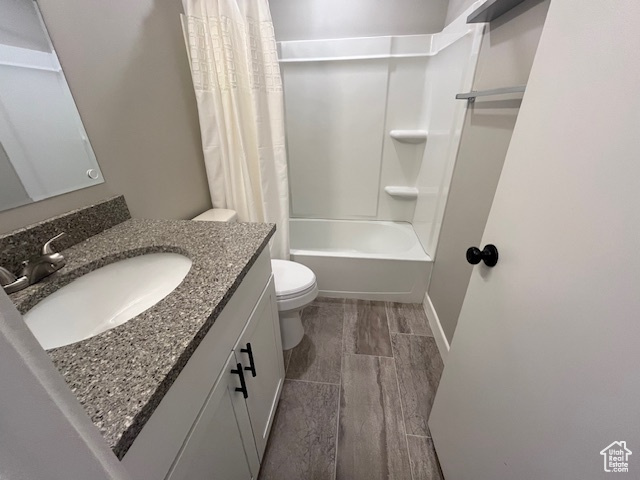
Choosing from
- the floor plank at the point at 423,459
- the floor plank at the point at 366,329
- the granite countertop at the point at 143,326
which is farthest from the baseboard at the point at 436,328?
the granite countertop at the point at 143,326

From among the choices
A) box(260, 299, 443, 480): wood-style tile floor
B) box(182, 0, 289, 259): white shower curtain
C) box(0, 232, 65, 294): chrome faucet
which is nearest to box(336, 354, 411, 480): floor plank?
box(260, 299, 443, 480): wood-style tile floor

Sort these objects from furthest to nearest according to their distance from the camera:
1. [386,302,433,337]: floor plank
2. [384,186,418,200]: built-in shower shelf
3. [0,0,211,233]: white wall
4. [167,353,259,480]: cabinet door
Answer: [384,186,418,200]: built-in shower shelf, [386,302,433,337]: floor plank, [0,0,211,233]: white wall, [167,353,259,480]: cabinet door

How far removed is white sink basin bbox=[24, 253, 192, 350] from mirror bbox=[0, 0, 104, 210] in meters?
0.28

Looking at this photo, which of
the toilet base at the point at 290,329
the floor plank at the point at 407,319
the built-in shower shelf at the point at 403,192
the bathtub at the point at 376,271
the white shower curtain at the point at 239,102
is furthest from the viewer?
the built-in shower shelf at the point at 403,192

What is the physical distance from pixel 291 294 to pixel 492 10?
1381 millimetres

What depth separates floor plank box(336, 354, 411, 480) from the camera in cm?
104

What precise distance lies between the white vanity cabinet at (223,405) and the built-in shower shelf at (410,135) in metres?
1.58

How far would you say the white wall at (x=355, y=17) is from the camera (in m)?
1.73

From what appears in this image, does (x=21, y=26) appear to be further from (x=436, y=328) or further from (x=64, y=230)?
(x=436, y=328)

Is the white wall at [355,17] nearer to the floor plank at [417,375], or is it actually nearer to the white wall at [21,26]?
the white wall at [21,26]

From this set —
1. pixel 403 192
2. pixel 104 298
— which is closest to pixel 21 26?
pixel 104 298

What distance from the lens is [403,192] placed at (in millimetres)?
2168

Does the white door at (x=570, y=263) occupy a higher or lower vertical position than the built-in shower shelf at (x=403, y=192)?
higher

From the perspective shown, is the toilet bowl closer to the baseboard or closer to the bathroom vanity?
the bathroom vanity
